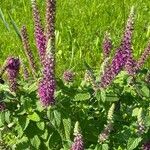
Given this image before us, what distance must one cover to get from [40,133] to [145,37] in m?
4.06

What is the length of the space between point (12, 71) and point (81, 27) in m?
4.17

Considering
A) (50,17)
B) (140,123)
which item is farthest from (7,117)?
(140,123)

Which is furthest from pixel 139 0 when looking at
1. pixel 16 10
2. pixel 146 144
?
pixel 146 144

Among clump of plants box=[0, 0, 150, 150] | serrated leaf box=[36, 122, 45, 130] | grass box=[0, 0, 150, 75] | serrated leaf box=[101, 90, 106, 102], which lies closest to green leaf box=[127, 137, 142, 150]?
clump of plants box=[0, 0, 150, 150]

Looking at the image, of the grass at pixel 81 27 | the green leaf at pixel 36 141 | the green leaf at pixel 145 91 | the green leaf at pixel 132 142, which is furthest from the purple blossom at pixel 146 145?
the grass at pixel 81 27

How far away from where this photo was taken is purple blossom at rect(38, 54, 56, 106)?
3267 mm

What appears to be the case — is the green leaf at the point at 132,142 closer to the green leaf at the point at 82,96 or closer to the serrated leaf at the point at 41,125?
the green leaf at the point at 82,96

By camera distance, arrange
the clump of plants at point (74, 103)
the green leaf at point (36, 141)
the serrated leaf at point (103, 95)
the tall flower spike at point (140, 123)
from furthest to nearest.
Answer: the green leaf at point (36, 141) → the serrated leaf at point (103, 95) → the clump of plants at point (74, 103) → the tall flower spike at point (140, 123)

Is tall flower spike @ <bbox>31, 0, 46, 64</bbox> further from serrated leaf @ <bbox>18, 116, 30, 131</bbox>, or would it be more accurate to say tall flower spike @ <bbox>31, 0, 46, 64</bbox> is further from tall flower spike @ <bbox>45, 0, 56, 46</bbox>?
serrated leaf @ <bbox>18, 116, 30, 131</bbox>

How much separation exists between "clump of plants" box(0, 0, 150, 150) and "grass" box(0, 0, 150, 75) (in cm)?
271

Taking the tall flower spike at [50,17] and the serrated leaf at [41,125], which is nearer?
the tall flower spike at [50,17]

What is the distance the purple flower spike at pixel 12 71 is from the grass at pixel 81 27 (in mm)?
2929

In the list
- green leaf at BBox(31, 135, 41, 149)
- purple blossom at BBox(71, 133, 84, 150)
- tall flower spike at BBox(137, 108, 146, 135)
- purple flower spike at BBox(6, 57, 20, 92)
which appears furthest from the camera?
green leaf at BBox(31, 135, 41, 149)

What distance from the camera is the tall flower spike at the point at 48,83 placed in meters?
3.25
